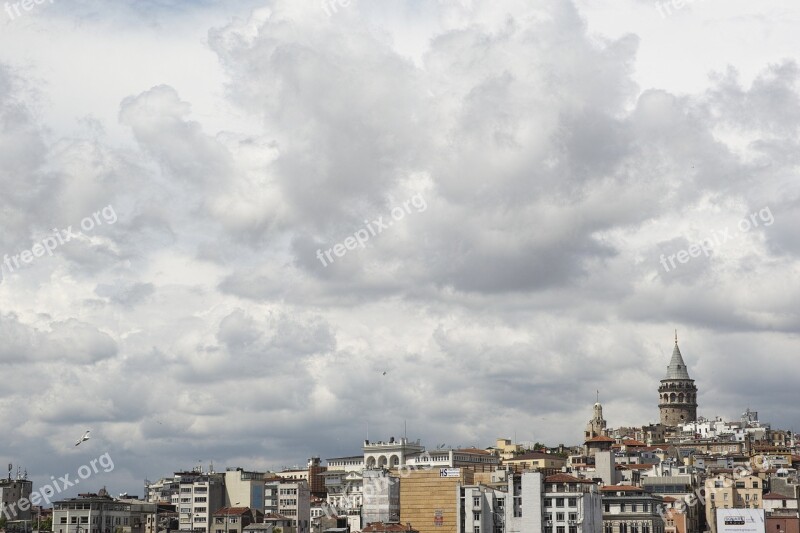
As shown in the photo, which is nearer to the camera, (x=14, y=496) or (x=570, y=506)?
(x=570, y=506)

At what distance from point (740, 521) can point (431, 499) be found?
33826 millimetres

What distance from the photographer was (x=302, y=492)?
16662cm

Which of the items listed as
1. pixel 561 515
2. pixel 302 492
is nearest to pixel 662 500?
pixel 561 515

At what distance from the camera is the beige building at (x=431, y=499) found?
143 meters

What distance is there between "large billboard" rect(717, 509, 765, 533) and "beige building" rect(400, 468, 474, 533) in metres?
28.2

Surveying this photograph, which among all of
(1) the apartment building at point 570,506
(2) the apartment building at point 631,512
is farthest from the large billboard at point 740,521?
(1) the apartment building at point 570,506

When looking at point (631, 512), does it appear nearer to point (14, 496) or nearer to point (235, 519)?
point (235, 519)

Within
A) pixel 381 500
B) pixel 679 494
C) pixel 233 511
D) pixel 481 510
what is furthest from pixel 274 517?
pixel 679 494

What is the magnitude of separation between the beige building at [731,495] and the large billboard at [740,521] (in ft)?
28.9

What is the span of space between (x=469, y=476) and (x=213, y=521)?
32140 millimetres

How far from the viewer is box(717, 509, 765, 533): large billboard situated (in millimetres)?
141250

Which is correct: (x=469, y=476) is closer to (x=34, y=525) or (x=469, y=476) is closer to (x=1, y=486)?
(x=34, y=525)

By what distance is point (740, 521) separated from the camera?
14162cm

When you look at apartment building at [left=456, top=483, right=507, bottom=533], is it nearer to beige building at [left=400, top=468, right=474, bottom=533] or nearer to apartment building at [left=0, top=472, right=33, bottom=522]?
beige building at [left=400, top=468, right=474, bottom=533]
